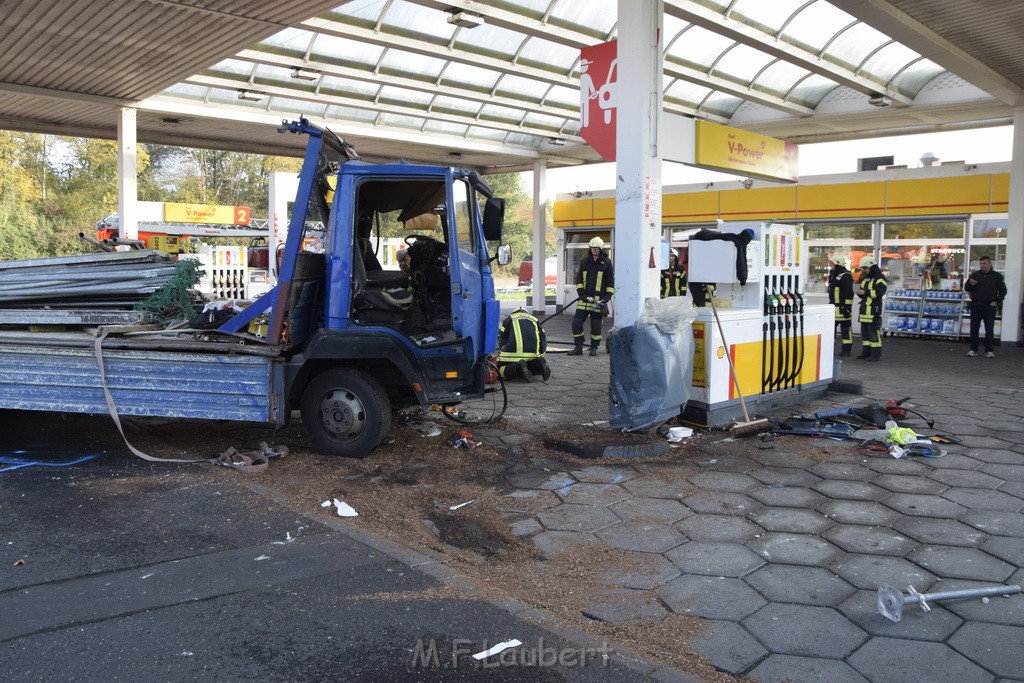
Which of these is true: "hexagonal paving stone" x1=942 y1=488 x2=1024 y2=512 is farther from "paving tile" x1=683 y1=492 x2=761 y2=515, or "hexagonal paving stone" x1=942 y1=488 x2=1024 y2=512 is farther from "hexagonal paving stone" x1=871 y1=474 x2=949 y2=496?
"paving tile" x1=683 y1=492 x2=761 y2=515

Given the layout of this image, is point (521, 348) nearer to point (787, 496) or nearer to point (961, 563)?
point (787, 496)

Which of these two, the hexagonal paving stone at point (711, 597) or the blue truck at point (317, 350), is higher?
the blue truck at point (317, 350)

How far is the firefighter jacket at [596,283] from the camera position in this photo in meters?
12.5

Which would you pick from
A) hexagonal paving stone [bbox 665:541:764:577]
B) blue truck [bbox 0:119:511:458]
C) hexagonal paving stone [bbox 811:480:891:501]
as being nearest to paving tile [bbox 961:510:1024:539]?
hexagonal paving stone [bbox 811:480:891:501]

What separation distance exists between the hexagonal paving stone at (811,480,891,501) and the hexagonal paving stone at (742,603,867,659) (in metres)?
1.84

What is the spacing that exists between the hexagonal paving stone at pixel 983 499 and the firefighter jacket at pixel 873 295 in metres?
7.97

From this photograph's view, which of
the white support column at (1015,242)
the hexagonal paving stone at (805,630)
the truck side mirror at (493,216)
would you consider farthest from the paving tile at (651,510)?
the white support column at (1015,242)

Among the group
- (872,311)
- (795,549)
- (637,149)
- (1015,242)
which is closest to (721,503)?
(795,549)

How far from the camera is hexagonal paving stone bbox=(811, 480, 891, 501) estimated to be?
202 inches

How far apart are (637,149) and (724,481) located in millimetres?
3062

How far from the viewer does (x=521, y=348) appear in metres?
9.74

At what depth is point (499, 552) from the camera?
4223 millimetres

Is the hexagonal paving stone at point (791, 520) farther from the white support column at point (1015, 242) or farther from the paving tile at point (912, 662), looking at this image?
the white support column at point (1015, 242)

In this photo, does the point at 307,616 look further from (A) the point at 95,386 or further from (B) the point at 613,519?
(A) the point at 95,386
